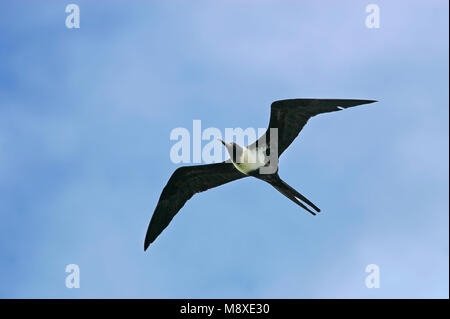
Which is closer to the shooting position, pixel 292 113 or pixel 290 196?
pixel 290 196

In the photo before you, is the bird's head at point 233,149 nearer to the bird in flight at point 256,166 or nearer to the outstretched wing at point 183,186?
the bird in flight at point 256,166

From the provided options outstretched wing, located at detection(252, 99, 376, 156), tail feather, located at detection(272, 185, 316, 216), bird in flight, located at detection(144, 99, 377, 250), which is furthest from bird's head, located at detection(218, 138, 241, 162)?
tail feather, located at detection(272, 185, 316, 216)

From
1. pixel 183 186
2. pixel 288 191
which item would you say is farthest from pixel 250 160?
pixel 183 186

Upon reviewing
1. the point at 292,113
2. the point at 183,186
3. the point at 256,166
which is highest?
the point at 292,113

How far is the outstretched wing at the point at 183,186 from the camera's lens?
1043cm

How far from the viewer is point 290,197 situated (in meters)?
9.57

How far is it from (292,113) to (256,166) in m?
0.99

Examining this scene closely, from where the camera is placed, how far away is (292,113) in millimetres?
9688

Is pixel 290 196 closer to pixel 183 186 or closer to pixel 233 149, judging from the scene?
pixel 233 149
